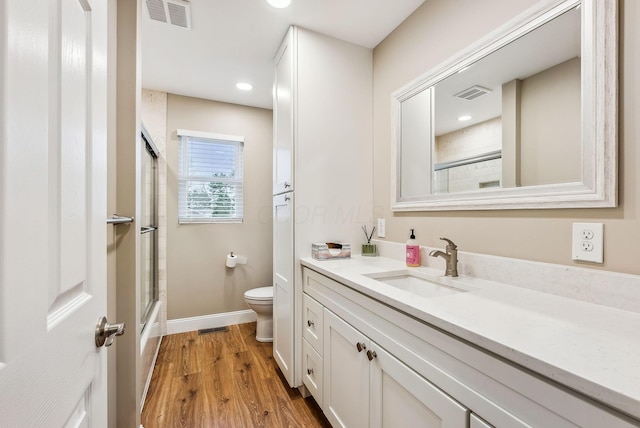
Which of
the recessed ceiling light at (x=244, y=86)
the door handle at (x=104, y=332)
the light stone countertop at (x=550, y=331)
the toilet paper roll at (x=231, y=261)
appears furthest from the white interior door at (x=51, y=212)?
the toilet paper roll at (x=231, y=261)

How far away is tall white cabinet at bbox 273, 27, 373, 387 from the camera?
181 cm

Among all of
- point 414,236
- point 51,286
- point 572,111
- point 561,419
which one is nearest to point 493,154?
point 572,111

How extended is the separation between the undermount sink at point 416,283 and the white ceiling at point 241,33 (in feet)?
5.17

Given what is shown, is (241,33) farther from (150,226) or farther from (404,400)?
(404,400)

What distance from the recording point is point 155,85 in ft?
8.71

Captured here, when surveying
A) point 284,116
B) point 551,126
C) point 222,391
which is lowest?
point 222,391

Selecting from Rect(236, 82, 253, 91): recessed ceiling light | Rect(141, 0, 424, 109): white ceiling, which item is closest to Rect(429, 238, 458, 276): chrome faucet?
Rect(141, 0, 424, 109): white ceiling

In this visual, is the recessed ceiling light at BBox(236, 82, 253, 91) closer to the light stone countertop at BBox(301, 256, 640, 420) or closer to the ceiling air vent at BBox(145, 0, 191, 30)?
the ceiling air vent at BBox(145, 0, 191, 30)

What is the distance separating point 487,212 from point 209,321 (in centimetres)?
277

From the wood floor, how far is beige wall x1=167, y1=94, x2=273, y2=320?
52 cm

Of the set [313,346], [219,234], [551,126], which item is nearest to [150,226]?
[219,234]

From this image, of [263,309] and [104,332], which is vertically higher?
[104,332]

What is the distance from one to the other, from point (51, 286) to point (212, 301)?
2.71 metres

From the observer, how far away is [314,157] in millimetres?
1849
